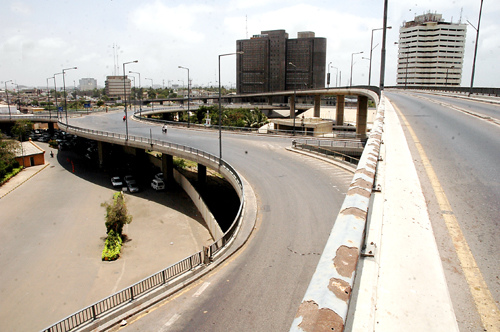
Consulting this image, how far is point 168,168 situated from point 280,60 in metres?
152

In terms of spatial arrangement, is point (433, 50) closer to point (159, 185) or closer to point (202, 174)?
point (202, 174)

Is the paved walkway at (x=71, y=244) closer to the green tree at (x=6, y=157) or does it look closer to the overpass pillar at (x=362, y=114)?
the green tree at (x=6, y=157)

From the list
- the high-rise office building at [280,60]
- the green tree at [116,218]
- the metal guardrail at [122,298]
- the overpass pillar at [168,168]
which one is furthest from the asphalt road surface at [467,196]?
the high-rise office building at [280,60]

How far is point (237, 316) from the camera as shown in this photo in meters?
9.63

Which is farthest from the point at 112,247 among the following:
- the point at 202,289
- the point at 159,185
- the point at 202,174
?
the point at 159,185

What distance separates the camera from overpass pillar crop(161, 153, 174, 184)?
41.1 meters

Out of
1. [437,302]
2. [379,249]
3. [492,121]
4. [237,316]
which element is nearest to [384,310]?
[437,302]

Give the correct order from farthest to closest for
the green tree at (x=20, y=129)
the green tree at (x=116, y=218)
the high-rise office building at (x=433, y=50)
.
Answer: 1. the high-rise office building at (x=433, y=50)
2. the green tree at (x=20, y=129)
3. the green tree at (x=116, y=218)

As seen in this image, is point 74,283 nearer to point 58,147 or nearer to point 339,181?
point 339,181

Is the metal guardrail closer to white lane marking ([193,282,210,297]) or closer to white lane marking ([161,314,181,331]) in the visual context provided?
white lane marking ([193,282,210,297])

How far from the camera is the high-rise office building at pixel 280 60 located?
591 ft

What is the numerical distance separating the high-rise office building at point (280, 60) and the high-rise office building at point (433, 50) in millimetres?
44396

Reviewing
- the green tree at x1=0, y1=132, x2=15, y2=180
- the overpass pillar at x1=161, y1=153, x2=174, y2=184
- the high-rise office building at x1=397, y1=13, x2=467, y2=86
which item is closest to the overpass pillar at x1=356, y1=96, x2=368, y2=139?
the overpass pillar at x1=161, y1=153, x2=174, y2=184

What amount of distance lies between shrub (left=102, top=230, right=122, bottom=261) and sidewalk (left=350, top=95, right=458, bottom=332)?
21.8m
